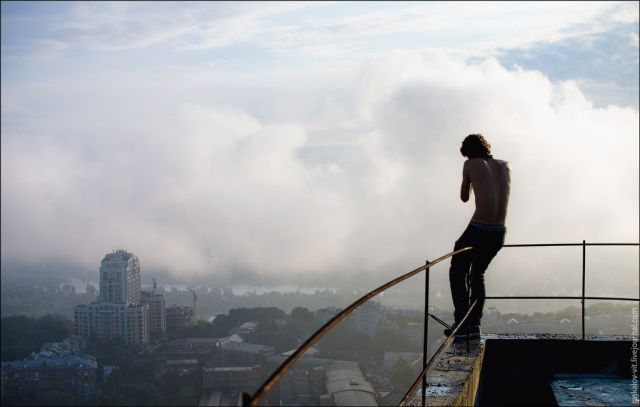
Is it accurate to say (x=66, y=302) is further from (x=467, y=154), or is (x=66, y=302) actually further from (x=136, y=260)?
(x=467, y=154)

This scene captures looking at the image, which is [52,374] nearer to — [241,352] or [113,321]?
[113,321]

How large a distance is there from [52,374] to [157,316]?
44.1 feet

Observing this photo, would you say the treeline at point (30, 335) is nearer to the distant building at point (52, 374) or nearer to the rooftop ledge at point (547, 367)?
the distant building at point (52, 374)

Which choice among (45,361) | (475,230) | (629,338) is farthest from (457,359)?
(45,361)

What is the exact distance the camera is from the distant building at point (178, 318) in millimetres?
64000

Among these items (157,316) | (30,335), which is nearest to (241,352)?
(157,316)

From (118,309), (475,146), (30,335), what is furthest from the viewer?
(30,335)

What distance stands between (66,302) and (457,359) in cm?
9997

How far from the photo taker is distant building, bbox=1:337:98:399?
49.8 metres

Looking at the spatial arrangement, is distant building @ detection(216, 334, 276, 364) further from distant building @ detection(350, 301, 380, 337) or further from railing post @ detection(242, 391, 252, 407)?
railing post @ detection(242, 391, 252, 407)

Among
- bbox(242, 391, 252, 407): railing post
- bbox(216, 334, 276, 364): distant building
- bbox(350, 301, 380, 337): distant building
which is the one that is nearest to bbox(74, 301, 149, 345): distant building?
bbox(216, 334, 276, 364): distant building

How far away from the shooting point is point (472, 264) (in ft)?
18.5

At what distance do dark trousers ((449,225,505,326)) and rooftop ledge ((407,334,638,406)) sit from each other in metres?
0.43

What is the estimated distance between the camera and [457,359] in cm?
530
